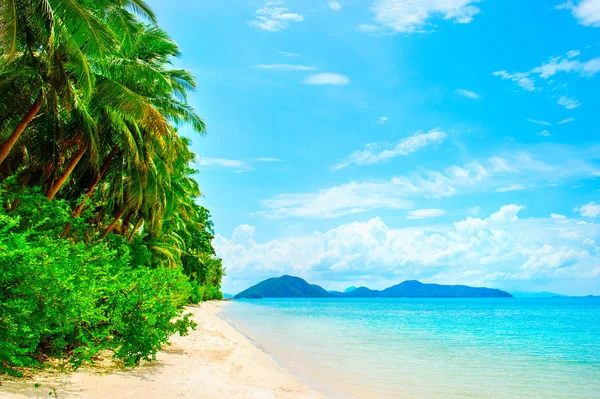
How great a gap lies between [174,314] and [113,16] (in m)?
6.63

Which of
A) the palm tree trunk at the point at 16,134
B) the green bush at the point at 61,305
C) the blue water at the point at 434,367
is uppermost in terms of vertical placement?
the palm tree trunk at the point at 16,134

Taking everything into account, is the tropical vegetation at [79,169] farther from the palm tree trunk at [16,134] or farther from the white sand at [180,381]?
the white sand at [180,381]

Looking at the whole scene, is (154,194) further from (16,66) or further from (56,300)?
(56,300)

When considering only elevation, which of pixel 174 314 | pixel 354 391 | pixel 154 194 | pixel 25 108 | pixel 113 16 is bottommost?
pixel 354 391

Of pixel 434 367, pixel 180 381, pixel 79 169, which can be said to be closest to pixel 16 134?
pixel 79 169

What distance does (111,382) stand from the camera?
6355mm

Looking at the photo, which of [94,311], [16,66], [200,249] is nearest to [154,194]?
[16,66]

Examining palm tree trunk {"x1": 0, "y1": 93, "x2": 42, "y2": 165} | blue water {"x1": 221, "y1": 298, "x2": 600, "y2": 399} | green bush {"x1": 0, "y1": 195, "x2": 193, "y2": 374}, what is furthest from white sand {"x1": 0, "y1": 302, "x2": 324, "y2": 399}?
palm tree trunk {"x1": 0, "y1": 93, "x2": 42, "y2": 165}

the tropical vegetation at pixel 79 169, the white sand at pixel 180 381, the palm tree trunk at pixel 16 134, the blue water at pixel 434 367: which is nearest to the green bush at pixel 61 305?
the tropical vegetation at pixel 79 169

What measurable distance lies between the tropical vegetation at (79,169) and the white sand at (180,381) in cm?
32

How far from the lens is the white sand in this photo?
5.61 m

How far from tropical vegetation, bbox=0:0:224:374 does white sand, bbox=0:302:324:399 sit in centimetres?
32

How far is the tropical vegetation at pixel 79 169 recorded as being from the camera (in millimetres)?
5457

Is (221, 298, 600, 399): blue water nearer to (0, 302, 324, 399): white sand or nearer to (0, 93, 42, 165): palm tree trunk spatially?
(0, 302, 324, 399): white sand
